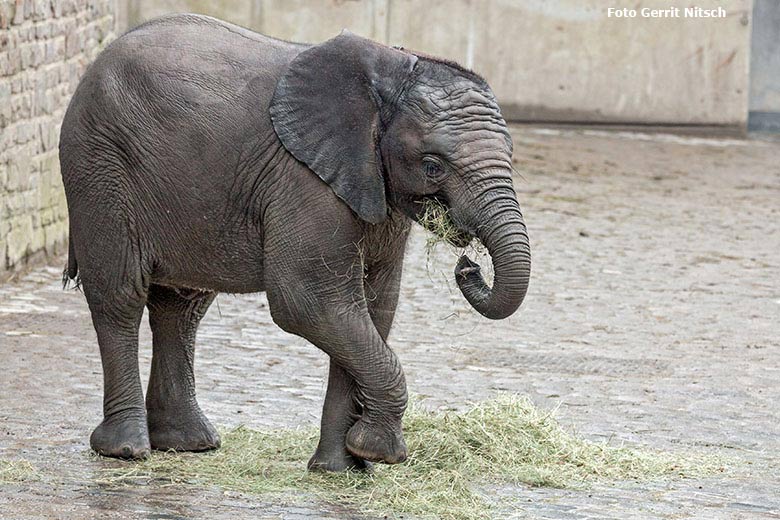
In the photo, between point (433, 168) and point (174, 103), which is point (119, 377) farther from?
point (433, 168)

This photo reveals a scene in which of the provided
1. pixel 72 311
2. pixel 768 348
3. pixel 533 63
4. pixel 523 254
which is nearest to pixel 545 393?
Answer: pixel 768 348

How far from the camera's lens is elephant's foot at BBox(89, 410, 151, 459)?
7109 mm

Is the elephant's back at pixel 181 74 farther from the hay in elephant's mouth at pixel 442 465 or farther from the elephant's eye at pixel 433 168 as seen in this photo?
the hay in elephant's mouth at pixel 442 465

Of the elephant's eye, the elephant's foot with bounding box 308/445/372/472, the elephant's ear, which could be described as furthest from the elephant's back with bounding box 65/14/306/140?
the elephant's foot with bounding box 308/445/372/472

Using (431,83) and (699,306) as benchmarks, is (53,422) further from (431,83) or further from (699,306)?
(699,306)

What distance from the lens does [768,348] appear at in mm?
10492

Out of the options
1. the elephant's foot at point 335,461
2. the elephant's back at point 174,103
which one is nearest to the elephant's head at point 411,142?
the elephant's back at point 174,103

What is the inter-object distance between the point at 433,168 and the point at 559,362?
3731 millimetres

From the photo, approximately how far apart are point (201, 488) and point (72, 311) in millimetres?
4488

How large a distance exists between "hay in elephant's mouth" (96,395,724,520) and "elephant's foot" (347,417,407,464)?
13 centimetres

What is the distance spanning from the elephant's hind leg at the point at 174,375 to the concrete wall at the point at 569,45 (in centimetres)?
1413

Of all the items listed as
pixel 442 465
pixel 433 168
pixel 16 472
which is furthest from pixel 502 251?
pixel 16 472

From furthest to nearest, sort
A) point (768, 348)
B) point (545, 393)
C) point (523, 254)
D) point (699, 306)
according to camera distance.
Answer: point (699, 306) → point (768, 348) → point (545, 393) → point (523, 254)

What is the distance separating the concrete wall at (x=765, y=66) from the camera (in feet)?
71.7
